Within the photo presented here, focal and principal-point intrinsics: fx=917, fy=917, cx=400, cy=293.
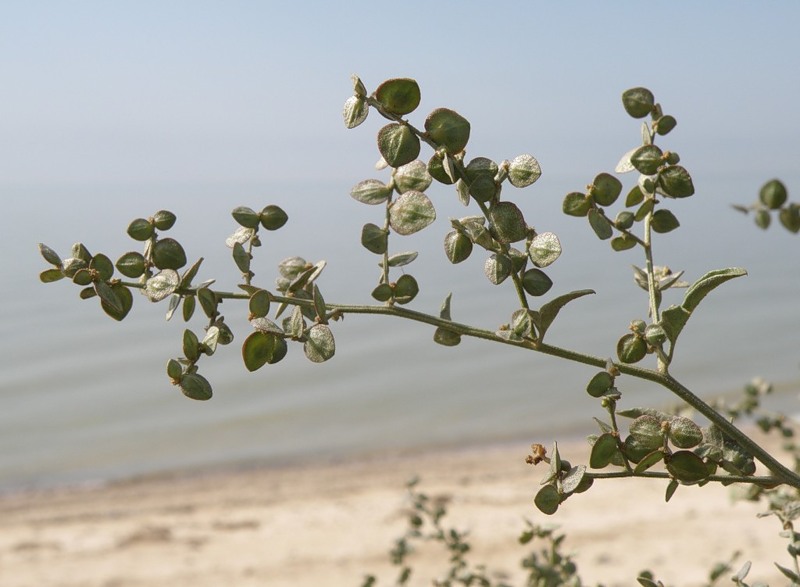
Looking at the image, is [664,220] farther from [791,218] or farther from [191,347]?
[191,347]

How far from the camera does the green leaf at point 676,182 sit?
832 mm

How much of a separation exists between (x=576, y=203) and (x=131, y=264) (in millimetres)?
411

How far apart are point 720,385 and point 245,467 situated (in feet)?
18.5

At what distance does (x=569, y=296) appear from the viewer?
2.43ft

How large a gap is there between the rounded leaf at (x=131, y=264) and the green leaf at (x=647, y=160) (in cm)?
46

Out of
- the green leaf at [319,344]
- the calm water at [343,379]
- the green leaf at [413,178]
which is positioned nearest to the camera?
the green leaf at [319,344]

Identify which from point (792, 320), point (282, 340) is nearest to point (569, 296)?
point (282, 340)

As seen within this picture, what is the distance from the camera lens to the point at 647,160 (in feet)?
2.80

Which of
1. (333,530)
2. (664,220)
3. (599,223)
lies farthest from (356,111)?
(333,530)

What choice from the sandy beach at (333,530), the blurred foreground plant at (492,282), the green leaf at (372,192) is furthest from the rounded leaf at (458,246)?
the sandy beach at (333,530)

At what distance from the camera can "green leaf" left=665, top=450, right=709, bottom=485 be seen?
2.32 ft

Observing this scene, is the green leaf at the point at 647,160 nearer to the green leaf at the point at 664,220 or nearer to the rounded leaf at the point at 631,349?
the green leaf at the point at 664,220

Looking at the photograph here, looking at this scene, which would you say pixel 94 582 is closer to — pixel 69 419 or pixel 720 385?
pixel 69 419

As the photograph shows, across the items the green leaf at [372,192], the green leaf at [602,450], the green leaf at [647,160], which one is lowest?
the green leaf at [602,450]
